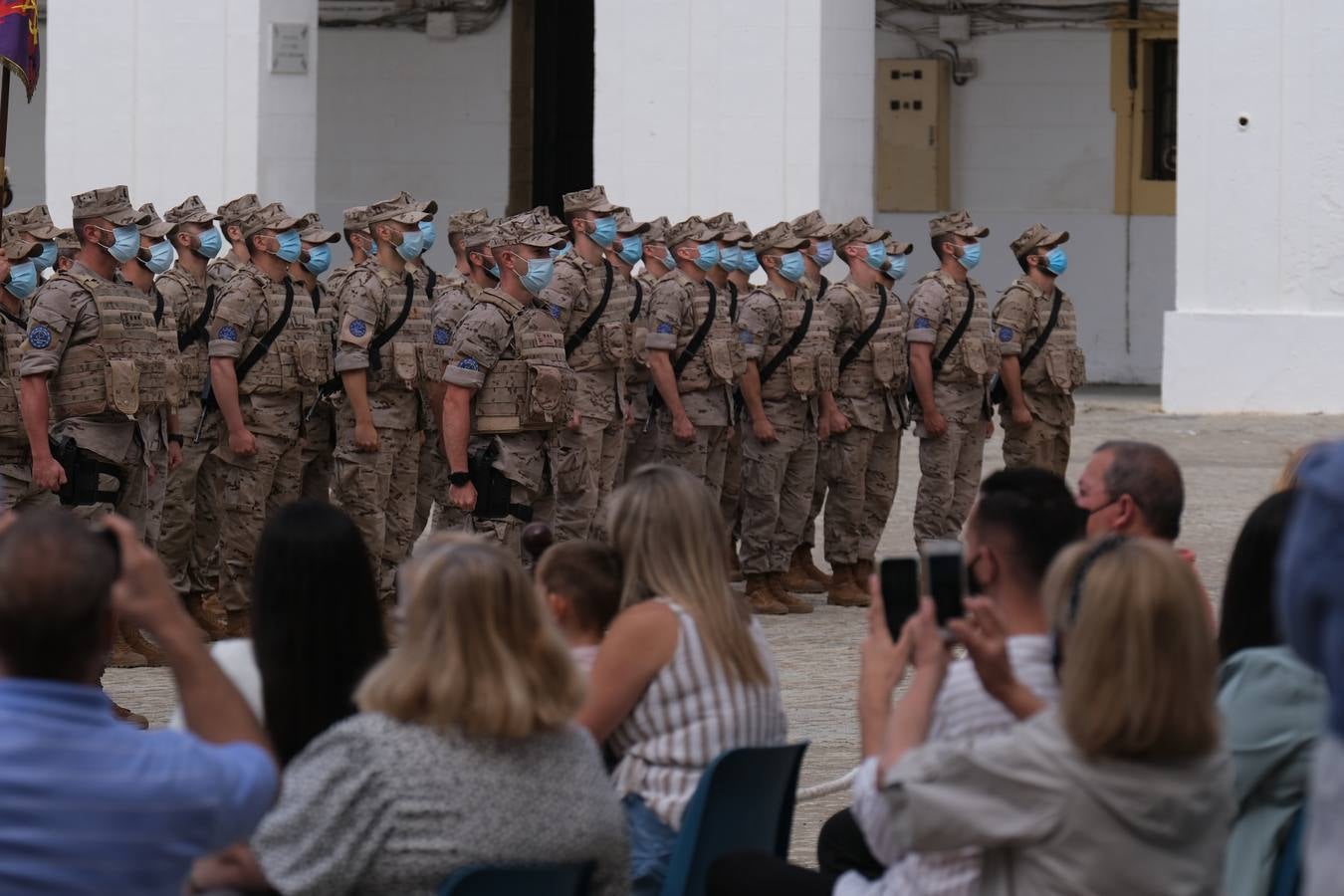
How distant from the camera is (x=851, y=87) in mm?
17500

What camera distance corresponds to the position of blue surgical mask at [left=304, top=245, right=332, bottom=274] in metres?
10.5

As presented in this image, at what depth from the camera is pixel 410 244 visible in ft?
34.4

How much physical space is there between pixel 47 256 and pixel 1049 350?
17.3 ft

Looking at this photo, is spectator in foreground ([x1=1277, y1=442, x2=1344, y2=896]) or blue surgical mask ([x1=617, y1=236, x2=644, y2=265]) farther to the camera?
blue surgical mask ([x1=617, y1=236, x2=644, y2=265])

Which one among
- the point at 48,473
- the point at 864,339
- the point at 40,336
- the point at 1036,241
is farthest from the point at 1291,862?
the point at 1036,241

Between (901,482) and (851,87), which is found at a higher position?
(851,87)

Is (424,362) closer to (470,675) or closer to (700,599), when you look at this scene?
(700,599)

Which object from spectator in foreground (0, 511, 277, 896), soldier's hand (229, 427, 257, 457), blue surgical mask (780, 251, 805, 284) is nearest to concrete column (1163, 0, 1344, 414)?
blue surgical mask (780, 251, 805, 284)

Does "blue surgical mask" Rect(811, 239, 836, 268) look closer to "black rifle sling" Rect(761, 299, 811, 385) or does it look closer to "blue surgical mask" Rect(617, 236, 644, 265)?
"black rifle sling" Rect(761, 299, 811, 385)

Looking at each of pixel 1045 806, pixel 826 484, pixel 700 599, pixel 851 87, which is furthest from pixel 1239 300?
pixel 1045 806

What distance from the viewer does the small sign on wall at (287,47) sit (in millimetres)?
17578

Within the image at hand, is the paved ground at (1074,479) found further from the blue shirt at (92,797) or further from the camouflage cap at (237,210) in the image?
the blue shirt at (92,797)

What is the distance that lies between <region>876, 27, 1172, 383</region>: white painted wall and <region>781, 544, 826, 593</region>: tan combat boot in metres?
Answer: 10.3

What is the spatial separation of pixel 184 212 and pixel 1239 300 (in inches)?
368
